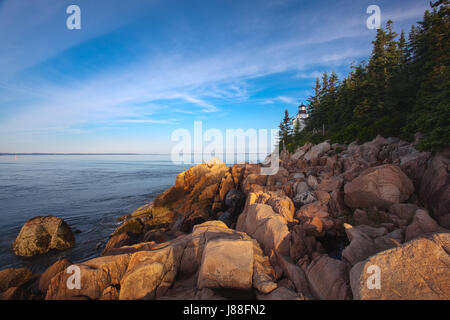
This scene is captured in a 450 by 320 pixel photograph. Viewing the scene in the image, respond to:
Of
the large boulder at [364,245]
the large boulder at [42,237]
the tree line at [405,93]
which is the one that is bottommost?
the large boulder at [42,237]

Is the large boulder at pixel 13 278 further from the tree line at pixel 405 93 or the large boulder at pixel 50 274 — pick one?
the tree line at pixel 405 93

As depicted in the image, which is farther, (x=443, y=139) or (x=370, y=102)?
(x=370, y=102)

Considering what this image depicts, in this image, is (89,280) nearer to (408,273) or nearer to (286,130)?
(408,273)

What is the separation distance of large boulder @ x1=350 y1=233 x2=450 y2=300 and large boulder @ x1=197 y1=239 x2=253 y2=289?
2972 millimetres

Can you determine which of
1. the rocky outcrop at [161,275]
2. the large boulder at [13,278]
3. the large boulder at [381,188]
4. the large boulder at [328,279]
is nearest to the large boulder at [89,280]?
the rocky outcrop at [161,275]

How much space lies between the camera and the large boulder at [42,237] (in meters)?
11.9

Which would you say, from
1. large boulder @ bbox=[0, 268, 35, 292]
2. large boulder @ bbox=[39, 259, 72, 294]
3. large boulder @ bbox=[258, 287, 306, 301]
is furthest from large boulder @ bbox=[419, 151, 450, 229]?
large boulder @ bbox=[0, 268, 35, 292]

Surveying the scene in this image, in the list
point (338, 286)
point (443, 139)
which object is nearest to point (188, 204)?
point (338, 286)

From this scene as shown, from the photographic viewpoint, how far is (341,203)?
1218 centimetres

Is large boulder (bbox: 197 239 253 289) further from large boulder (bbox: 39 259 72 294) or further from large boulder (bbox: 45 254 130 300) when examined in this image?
large boulder (bbox: 39 259 72 294)

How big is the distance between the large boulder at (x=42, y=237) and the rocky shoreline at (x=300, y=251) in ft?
0.22

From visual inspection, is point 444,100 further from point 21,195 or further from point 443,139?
point 21,195

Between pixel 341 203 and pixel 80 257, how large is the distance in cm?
1813

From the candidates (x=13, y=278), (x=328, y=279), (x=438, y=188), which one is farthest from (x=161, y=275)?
(x=438, y=188)
